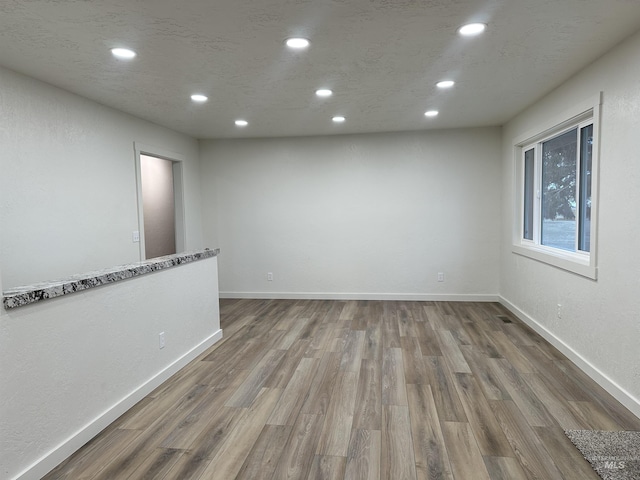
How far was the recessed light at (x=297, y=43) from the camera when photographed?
2.62 meters

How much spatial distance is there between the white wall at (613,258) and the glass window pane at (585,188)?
0.90 ft

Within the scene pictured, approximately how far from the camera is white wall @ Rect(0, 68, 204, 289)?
3021 millimetres

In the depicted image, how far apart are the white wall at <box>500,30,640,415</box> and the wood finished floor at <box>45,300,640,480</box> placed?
206 millimetres

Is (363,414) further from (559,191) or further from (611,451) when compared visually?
(559,191)


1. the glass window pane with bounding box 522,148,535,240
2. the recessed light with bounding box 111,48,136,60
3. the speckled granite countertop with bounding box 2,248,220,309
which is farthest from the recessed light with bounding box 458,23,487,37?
the glass window pane with bounding box 522,148,535,240

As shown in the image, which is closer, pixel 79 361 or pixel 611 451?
pixel 611 451

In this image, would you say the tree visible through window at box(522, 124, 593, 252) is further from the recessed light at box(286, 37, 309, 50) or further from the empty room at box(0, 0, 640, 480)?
the recessed light at box(286, 37, 309, 50)

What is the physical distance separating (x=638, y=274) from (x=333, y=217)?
3.95 m

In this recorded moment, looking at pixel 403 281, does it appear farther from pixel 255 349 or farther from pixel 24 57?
pixel 24 57

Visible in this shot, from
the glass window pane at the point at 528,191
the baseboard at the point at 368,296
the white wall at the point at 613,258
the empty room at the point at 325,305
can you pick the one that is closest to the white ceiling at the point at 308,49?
the empty room at the point at 325,305

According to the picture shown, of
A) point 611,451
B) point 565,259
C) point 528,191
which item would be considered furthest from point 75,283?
point 528,191

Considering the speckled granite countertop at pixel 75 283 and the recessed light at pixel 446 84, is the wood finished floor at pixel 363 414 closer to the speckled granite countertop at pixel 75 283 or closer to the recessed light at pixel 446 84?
the speckled granite countertop at pixel 75 283

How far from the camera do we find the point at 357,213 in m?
5.98

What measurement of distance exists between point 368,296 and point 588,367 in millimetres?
3178
